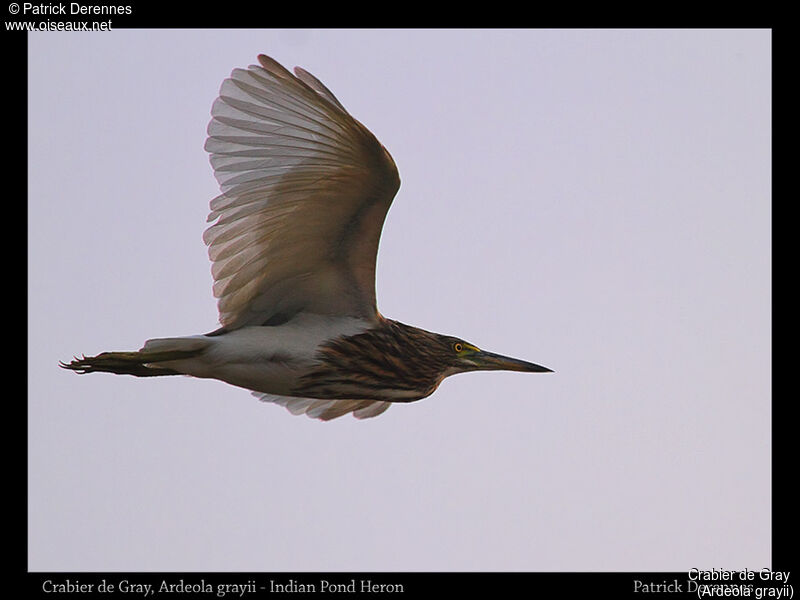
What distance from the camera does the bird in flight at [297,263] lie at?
25.9 feet

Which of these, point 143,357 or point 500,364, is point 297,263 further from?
point 500,364

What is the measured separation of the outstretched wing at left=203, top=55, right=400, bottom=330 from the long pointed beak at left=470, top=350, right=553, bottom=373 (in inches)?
44.6

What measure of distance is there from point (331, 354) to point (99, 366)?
1.80 metres

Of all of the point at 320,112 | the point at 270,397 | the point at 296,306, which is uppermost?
the point at 320,112

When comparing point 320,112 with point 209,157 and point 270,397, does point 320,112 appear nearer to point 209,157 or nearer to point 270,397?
point 209,157

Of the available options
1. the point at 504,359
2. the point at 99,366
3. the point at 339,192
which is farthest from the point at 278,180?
the point at 504,359

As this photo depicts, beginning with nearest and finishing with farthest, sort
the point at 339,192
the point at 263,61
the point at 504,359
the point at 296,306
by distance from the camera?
the point at 263,61, the point at 339,192, the point at 296,306, the point at 504,359

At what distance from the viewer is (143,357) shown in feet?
27.2

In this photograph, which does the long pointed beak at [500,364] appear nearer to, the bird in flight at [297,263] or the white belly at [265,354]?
the bird in flight at [297,263]

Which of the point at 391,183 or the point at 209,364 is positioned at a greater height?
the point at 391,183

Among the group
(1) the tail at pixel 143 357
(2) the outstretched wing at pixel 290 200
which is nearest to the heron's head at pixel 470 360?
(2) the outstretched wing at pixel 290 200

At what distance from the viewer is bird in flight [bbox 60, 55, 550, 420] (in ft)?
25.9

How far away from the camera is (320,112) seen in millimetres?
7863

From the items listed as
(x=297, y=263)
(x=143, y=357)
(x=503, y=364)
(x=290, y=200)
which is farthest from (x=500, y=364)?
(x=143, y=357)
